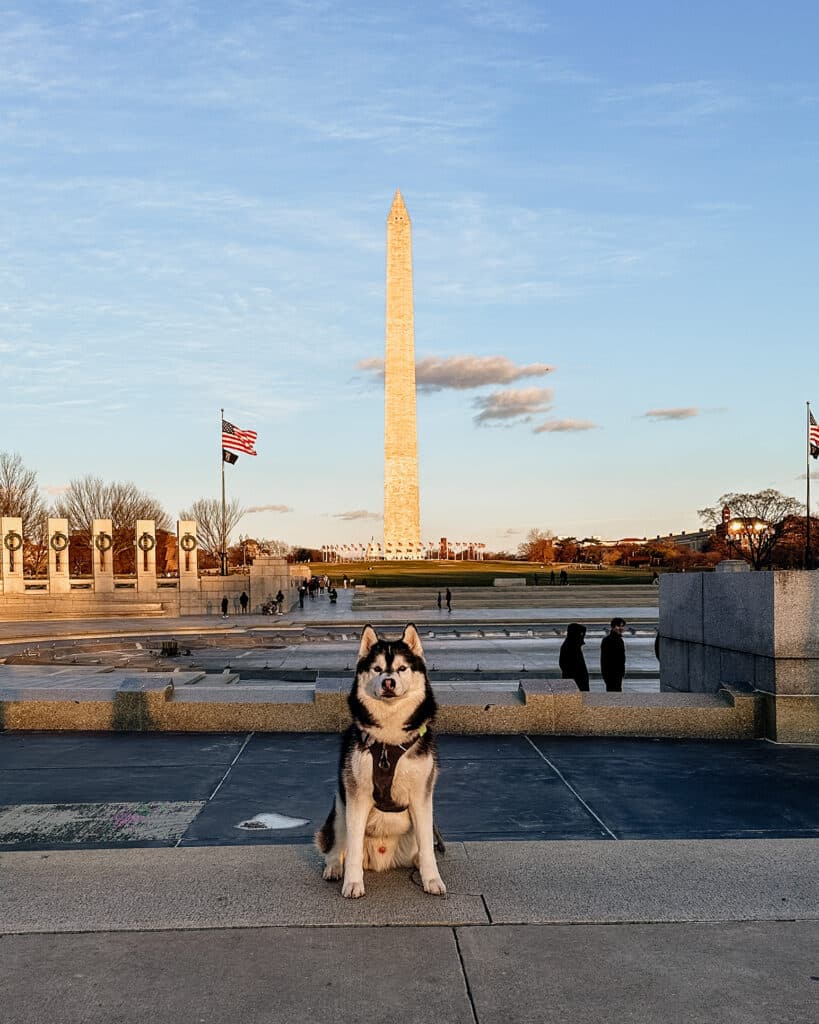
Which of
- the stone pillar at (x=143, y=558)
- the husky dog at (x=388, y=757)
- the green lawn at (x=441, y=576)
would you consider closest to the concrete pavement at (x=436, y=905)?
the husky dog at (x=388, y=757)

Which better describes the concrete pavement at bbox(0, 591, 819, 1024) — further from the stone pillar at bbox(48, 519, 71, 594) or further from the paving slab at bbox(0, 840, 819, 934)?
the stone pillar at bbox(48, 519, 71, 594)

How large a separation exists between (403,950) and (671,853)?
228 centimetres

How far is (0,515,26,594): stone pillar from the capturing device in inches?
2130

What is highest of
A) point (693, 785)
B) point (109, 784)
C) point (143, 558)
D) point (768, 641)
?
point (143, 558)

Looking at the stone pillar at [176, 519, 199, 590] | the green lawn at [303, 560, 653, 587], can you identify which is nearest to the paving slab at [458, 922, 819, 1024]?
the stone pillar at [176, 519, 199, 590]

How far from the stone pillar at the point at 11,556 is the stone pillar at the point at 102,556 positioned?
4.32 metres

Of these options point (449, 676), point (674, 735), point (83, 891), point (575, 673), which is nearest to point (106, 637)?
point (449, 676)

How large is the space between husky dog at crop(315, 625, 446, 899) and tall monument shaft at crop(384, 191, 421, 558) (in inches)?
3095

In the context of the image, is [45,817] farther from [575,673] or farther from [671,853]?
[575,673]

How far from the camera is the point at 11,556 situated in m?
54.8

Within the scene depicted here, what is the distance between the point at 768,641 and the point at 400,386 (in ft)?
245

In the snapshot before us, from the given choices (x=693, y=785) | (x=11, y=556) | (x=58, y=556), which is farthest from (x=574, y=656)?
(x=11, y=556)

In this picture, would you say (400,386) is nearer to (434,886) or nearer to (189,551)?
(189,551)

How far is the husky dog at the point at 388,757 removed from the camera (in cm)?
505
